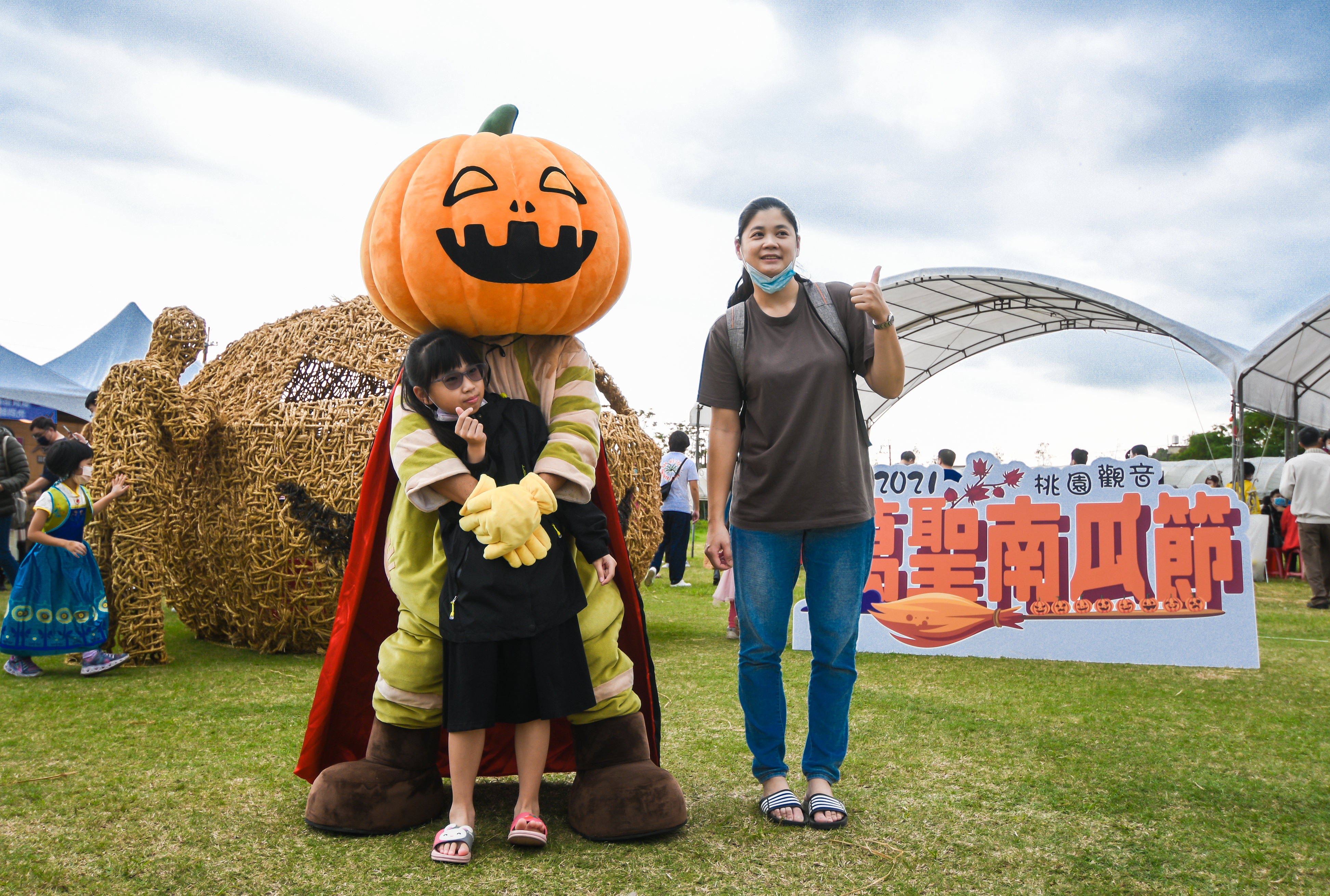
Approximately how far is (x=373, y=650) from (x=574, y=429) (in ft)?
3.21

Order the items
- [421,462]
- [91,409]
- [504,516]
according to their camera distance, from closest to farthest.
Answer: [504,516]
[421,462]
[91,409]

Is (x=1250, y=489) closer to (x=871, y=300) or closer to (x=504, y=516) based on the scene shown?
(x=871, y=300)

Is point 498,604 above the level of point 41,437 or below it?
below

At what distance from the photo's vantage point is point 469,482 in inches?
98.1

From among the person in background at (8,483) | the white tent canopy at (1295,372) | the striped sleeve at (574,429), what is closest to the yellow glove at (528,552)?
the striped sleeve at (574,429)

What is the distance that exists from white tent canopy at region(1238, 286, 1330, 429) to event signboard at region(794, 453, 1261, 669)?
770 cm

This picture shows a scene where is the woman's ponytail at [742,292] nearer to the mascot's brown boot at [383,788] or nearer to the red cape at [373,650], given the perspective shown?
the red cape at [373,650]

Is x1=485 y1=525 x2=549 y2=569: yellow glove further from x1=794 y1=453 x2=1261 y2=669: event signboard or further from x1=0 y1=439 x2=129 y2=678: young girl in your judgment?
x1=0 y1=439 x2=129 y2=678: young girl

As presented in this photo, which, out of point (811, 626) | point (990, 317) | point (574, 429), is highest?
point (990, 317)

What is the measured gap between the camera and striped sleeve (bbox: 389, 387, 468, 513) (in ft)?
8.05

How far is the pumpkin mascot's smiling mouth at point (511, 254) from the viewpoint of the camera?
2605mm

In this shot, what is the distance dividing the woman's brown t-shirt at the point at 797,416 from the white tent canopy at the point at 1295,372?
11.3 m

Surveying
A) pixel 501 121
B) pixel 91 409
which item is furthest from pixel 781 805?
pixel 91 409

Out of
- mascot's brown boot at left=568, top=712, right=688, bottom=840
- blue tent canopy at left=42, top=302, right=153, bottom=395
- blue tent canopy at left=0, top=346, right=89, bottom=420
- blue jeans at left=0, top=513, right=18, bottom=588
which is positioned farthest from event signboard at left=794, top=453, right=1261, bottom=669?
blue tent canopy at left=42, top=302, right=153, bottom=395
